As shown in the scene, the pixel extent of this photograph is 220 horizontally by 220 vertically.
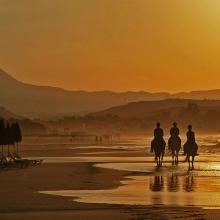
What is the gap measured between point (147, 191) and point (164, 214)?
7.28 metres

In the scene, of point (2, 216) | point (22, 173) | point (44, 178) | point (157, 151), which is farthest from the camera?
point (157, 151)

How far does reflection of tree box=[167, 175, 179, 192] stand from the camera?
96.3ft

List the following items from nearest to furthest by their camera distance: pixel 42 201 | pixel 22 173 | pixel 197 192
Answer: pixel 42 201, pixel 197 192, pixel 22 173

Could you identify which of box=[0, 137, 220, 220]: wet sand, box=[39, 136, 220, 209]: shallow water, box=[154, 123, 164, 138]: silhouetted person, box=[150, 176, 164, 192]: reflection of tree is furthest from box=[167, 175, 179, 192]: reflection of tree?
box=[154, 123, 164, 138]: silhouetted person

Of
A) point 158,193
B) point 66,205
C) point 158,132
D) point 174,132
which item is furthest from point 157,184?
point 174,132

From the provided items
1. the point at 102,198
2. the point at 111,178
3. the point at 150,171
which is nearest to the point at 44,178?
the point at 111,178

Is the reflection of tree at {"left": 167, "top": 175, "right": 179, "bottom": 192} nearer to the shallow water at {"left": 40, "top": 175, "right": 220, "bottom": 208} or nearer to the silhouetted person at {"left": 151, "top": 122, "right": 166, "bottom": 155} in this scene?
the shallow water at {"left": 40, "top": 175, "right": 220, "bottom": 208}

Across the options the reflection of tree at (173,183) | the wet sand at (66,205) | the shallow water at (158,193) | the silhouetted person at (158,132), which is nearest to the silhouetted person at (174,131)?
the silhouetted person at (158,132)

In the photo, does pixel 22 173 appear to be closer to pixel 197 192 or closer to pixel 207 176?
pixel 207 176

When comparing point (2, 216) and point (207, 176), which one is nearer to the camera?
point (2, 216)

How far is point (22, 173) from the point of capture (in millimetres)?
38406

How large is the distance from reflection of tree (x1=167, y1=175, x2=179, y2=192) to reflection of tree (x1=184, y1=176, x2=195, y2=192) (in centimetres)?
34

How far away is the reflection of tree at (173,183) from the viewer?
96.3 feet

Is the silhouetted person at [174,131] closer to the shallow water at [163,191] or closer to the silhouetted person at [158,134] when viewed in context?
the silhouetted person at [158,134]
